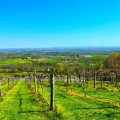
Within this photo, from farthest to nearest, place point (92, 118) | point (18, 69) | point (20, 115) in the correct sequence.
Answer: point (18, 69), point (20, 115), point (92, 118)

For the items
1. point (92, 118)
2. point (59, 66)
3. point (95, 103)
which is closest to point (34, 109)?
point (92, 118)

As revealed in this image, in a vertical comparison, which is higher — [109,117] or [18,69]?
Answer: [109,117]

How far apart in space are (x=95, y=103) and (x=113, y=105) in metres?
2.01

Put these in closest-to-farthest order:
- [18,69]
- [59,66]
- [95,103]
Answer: [95,103], [59,66], [18,69]

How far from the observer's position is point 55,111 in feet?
42.4

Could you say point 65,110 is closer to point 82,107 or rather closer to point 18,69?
point 82,107

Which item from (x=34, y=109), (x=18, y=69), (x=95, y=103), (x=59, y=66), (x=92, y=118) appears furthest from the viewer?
(x=18, y=69)

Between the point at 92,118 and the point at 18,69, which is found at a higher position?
the point at 92,118

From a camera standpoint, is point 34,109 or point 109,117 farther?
point 34,109

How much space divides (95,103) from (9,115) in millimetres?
9695

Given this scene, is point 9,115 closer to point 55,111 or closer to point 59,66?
point 55,111

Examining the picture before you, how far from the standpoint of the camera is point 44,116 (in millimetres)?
11977

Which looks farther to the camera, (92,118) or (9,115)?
(9,115)

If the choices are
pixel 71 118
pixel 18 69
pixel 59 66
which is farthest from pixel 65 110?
pixel 18 69
